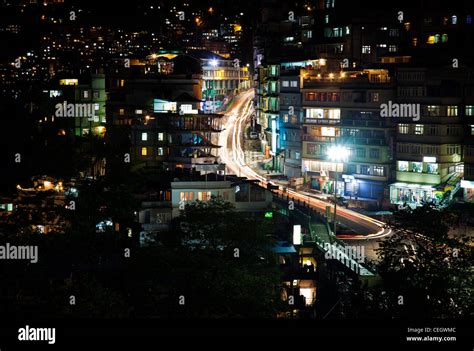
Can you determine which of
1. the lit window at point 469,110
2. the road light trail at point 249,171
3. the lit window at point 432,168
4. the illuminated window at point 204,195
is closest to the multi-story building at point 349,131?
the lit window at point 432,168

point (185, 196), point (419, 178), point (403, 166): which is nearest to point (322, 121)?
point (403, 166)

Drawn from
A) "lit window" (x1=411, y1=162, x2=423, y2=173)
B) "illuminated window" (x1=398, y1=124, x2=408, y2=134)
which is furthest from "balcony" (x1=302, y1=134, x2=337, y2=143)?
"lit window" (x1=411, y1=162, x2=423, y2=173)

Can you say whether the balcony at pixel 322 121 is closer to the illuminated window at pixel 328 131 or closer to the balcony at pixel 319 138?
the illuminated window at pixel 328 131

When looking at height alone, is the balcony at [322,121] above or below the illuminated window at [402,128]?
above

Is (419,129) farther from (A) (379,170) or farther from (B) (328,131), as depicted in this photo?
(B) (328,131)

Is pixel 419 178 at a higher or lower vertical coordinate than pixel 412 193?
higher

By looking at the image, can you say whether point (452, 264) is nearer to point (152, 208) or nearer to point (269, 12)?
point (152, 208)

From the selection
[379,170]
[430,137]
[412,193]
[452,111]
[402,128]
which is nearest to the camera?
[452,111]

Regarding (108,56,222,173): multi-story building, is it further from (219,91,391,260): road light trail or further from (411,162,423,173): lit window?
Answer: (411,162,423,173): lit window

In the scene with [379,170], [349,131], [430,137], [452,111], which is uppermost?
[452,111]

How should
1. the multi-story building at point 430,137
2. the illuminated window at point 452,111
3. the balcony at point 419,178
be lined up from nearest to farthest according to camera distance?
the balcony at point 419,178, the multi-story building at point 430,137, the illuminated window at point 452,111

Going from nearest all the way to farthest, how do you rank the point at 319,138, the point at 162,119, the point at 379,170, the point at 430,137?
1. the point at 430,137
2. the point at 379,170
3. the point at 162,119
4. the point at 319,138
